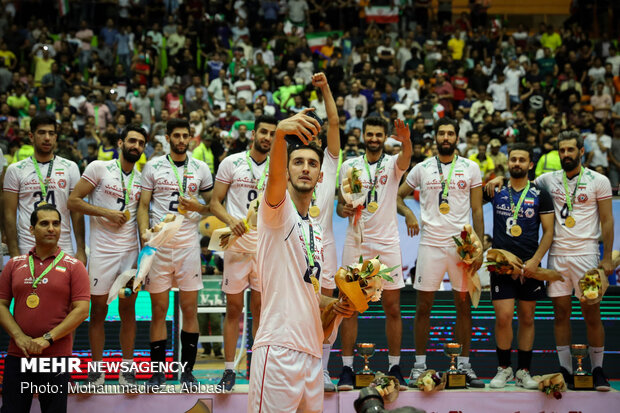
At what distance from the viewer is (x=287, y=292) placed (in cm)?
440

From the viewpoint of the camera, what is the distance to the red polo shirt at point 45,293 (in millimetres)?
6070

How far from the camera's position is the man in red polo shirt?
19.7 ft

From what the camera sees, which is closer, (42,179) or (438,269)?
(42,179)

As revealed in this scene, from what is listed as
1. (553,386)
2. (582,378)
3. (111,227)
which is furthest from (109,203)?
(582,378)

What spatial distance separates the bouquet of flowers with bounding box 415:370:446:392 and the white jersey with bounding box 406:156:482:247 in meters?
1.34

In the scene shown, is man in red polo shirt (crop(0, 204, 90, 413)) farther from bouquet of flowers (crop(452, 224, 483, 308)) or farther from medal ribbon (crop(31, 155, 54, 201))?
bouquet of flowers (crop(452, 224, 483, 308))

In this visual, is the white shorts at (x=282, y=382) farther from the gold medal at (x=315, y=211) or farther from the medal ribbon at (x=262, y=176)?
the medal ribbon at (x=262, y=176)

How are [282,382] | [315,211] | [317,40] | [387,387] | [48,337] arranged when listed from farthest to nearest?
[317,40] < [387,387] < [315,211] < [48,337] < [282,382]

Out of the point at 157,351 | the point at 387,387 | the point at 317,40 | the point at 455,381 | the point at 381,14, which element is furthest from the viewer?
the point at 381,14

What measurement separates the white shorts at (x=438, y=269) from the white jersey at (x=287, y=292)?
3.39 m

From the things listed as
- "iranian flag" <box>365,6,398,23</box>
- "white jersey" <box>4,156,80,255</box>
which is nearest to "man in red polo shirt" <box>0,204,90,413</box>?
"white jersey" <box>4,156,80,255</box>

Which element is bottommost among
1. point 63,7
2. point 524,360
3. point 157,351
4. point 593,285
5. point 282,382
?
point 524,360

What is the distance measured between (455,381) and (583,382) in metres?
1.31

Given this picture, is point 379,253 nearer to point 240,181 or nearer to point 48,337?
point 240,181
